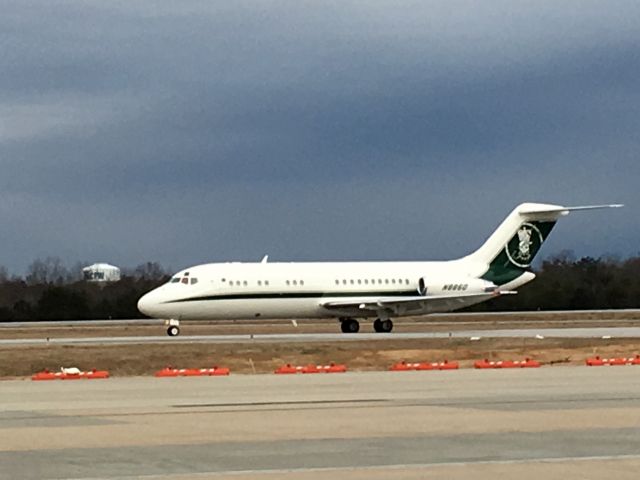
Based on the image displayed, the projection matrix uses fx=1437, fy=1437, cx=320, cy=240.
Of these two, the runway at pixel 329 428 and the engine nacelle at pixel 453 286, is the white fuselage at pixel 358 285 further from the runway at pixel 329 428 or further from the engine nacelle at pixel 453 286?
the runway at pixel 329 428

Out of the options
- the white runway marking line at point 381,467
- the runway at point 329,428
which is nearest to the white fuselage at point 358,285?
the runway at point 329,428

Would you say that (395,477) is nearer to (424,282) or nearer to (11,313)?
(424,282)

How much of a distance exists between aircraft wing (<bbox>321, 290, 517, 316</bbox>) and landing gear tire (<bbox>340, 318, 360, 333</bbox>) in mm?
800

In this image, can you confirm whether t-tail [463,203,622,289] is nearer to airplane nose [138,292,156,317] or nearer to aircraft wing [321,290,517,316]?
aircraft wing [321,290,517,316]

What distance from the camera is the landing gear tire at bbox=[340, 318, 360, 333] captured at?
73125 millimetres

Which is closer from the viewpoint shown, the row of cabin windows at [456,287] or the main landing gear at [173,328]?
the main landing gear at [173,328]

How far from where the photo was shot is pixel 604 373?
114ft

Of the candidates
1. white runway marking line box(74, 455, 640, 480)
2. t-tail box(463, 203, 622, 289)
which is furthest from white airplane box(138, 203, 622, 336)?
Answer: white runway marking line box(74, 455, 640, 480)

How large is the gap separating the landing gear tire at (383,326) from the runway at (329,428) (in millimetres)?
38093

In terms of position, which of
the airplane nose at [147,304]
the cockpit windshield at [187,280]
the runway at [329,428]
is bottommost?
the runway at [329,428]

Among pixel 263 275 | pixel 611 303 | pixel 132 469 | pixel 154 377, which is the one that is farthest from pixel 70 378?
pixel 611 303

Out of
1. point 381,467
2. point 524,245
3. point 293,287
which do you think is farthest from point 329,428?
point 524,245

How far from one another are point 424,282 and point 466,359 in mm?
29301

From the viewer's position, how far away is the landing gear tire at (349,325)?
73.1 meters
